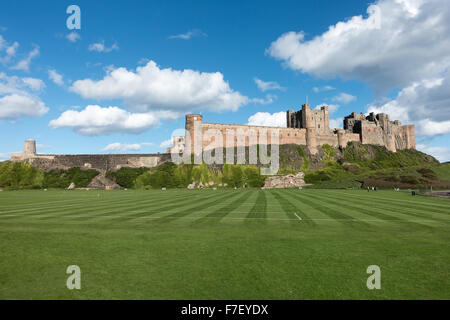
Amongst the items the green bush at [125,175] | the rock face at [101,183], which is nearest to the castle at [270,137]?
the green bush at [125,175]

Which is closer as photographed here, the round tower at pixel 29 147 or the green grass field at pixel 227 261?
the green grass field at pixel 227 261

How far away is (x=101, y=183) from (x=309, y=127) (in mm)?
86320

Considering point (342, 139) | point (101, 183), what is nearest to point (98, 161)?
point (101, 183)

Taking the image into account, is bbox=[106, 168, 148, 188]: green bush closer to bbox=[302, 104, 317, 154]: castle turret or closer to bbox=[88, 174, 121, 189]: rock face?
bbox=[88, 174, 121, 189]: rock face

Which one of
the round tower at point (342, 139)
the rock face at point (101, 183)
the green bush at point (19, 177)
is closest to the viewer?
the green bush at point (19, 177)

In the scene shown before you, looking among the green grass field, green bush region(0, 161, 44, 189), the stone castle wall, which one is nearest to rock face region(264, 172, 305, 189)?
the stone castle wall

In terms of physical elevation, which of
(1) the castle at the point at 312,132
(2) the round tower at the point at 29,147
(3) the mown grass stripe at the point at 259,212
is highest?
(1) the castle at the point at 312,132

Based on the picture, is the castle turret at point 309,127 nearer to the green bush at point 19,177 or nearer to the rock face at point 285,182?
the rock face at point 285,182

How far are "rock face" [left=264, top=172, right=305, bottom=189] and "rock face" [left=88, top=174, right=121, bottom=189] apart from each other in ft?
169

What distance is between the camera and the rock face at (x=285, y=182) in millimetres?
83688

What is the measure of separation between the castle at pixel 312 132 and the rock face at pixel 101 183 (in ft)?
95.1

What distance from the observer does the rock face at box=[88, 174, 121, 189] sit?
97.3 m

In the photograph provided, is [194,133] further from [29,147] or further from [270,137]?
[29,147]
